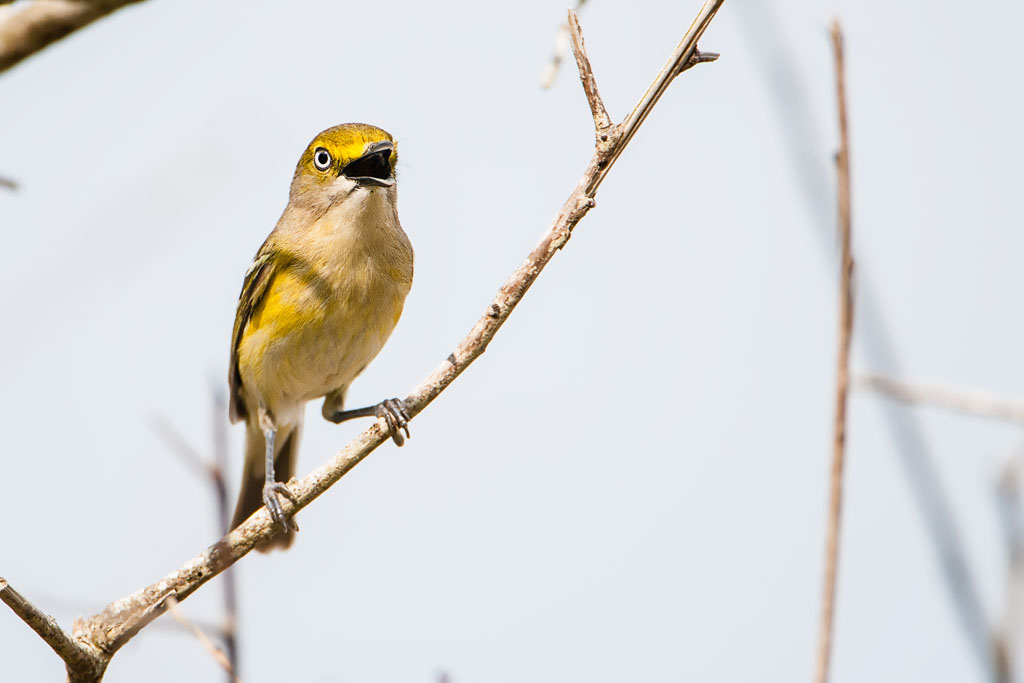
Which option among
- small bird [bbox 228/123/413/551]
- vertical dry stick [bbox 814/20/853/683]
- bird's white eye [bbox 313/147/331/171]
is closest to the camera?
vertical dry stick [bbox 814/20/853/683]

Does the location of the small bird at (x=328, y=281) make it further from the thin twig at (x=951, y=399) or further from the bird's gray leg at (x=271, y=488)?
the thin twig at (x=951, y=399)

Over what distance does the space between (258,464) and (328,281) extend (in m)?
1.97

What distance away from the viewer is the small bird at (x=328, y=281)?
17.8ft

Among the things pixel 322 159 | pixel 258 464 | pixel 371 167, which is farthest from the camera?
pixel 258 464

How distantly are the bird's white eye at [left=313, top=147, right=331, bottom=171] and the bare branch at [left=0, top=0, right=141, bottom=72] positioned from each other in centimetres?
311

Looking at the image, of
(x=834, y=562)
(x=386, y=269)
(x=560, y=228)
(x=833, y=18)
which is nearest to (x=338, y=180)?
(x=386, y=269)

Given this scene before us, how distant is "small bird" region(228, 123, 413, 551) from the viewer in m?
5.43

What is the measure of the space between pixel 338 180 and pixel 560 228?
9.51ft

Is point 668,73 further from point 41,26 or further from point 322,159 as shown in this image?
point 322,159

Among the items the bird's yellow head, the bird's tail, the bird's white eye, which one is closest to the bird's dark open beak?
the bird's yellow head

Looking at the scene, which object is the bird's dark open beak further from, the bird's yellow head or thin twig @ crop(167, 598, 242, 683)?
thin twig @ crop(167, 598, 242, 683)

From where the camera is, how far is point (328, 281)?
545 centimetres

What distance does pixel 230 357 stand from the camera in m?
6.20

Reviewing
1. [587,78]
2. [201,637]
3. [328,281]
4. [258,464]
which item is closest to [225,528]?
[201,637]
